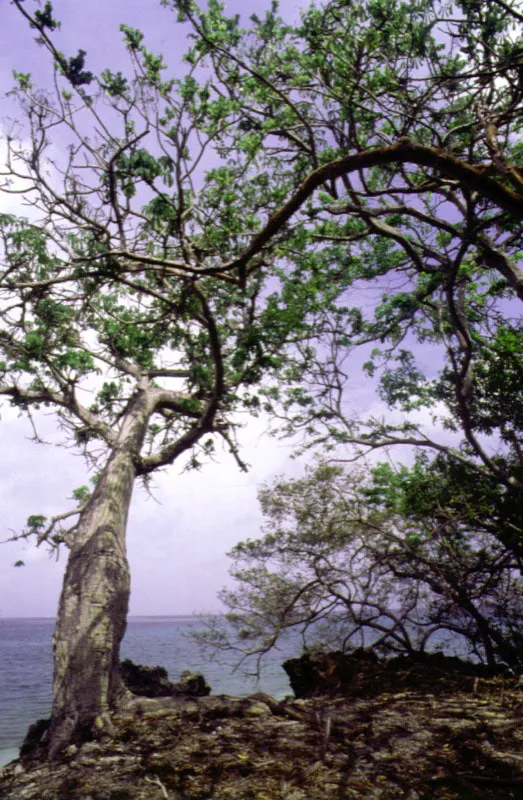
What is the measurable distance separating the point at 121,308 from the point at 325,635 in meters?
7.61

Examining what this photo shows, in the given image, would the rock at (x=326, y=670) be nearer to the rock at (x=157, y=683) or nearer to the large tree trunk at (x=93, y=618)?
the rock at (x=157, y=683)

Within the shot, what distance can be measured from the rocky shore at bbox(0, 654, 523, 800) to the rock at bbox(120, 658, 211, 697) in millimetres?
1821

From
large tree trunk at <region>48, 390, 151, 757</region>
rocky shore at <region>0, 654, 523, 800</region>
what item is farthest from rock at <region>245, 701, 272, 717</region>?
large tree trunk at <region>48, 390, 151, 757</region>

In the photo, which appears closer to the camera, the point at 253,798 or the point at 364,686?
the point at 253,798

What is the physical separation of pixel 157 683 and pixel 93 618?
9.70 feet

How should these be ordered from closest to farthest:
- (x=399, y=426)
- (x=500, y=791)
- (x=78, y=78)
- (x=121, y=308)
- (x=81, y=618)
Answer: (x=500, y=791)
(x=78, y=78)
(x=81, y=618)
(x=121, y=308)
(x=399, y=426)

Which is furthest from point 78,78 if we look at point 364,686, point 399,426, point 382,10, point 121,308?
point 399,426

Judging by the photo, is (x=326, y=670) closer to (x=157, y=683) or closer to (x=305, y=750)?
(x=157, y=683)

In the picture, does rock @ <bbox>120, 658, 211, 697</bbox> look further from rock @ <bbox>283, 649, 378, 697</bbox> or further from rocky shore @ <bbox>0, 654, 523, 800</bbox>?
rocky shore @ <bbox>0, 654, 523, 800</bbox>

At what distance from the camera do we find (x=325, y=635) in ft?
35.3

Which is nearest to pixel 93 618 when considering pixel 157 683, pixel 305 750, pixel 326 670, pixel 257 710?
pixel 257 710

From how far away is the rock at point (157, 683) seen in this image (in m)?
8.98

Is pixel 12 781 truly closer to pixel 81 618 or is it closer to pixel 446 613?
pixel 81 618

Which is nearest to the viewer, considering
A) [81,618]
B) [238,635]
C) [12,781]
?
[12,781]
